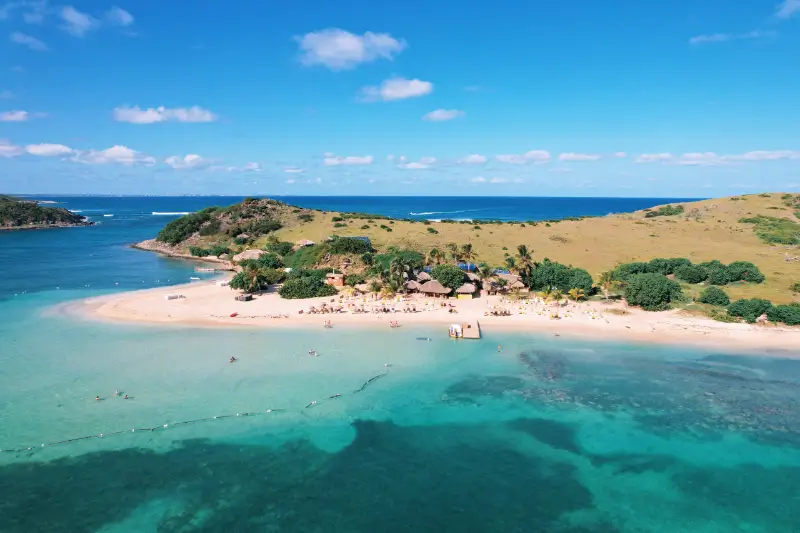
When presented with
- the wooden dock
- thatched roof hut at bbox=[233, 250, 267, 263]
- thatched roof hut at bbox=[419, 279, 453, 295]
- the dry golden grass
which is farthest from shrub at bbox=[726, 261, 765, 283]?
thatched roof hut at bbox=[233, 250, 267, 263]

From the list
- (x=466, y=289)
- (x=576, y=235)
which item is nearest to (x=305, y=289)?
(x=466, y=289)

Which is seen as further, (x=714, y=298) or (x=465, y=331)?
(x=714, y=298)

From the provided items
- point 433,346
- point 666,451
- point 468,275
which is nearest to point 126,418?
point 433,346

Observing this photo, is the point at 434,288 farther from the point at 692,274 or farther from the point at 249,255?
the point at 249,255

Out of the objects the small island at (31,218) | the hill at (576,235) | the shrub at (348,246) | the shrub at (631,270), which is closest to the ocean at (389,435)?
the shrub at (631,270)

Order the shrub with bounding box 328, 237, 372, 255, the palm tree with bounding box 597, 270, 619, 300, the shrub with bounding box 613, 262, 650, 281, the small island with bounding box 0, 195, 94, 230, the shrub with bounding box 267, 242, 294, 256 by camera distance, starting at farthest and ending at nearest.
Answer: the small island with bounding box 0, 195, 94, 230
the shrub with bounding box 267, 242, 294, 256
the shrub with bounding box 328, 237, 372, 255
the shrub with bounding box 613, 262, 650, 281
the palm tree with bounding box 597, 270, 619, 300

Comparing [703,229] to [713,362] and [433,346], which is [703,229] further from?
[433,346]

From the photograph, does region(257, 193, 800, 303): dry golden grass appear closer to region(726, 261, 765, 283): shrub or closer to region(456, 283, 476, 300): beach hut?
region(726, 261, 765, 283): shrub
